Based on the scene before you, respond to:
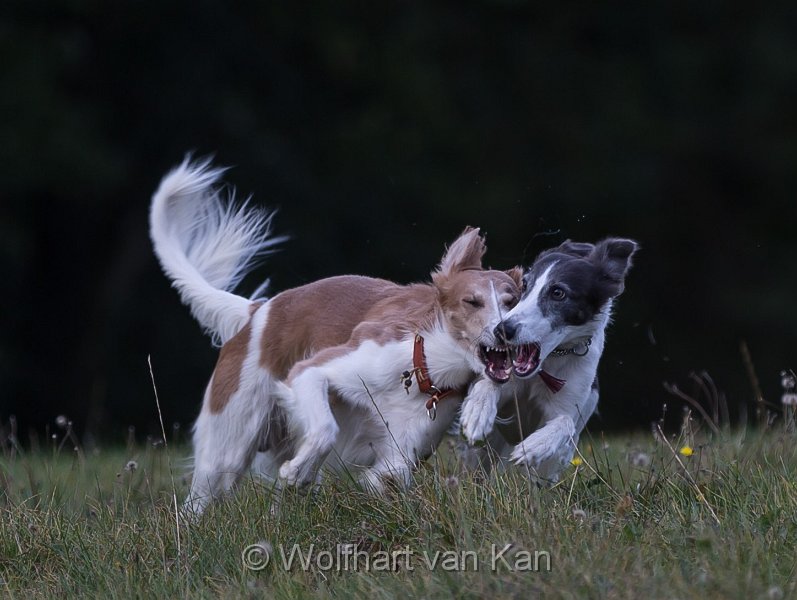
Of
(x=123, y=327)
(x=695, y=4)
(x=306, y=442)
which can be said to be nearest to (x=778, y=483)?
(x=306, y=442)

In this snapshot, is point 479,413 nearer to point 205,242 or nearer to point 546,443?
point 546,443

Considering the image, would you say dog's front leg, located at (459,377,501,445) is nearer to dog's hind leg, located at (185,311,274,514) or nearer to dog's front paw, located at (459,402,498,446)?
dog's front paw, located at (459,402,498,446)

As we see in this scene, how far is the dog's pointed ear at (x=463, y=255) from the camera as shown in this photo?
5656mm

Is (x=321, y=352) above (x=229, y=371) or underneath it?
above

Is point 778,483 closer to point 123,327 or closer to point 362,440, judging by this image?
point 362,440

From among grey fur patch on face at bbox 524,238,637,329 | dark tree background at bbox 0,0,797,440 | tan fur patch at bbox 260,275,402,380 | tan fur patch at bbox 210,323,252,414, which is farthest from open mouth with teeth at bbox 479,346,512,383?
dark tree background at bbox 0,0,797,440

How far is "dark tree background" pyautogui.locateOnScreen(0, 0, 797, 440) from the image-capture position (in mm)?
15195

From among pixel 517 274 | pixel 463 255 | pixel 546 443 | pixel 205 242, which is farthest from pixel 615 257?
pixel 205 242

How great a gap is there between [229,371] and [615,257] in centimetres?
200

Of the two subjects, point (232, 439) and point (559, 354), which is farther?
point (232, 439)

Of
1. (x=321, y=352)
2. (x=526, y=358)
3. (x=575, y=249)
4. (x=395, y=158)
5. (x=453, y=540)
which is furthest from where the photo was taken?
(x=395, y=158)

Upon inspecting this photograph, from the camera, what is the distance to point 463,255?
567 cm

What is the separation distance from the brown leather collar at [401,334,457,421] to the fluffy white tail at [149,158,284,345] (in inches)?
59.0

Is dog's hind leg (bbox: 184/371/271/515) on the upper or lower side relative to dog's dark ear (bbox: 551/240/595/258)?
lower
